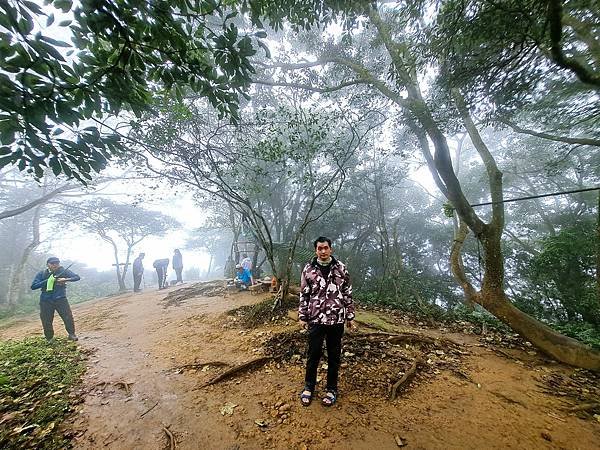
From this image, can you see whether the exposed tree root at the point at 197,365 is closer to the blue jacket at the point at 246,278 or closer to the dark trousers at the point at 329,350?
the dark trousers at the point at 329,350

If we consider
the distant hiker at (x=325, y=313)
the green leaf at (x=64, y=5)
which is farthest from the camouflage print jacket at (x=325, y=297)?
the green leaf at (x=64, y=5)

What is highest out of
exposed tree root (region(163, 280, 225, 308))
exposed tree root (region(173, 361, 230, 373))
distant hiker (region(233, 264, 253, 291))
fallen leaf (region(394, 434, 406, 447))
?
distant hiker (region(233, 264, 253, 291))

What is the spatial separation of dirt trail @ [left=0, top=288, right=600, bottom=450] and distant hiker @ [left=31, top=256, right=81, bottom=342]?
2.25m

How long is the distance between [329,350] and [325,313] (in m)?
0.51

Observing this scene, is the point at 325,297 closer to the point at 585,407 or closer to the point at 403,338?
the point at 403,338

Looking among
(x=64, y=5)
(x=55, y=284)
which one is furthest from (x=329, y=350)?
(x=55, y=284)

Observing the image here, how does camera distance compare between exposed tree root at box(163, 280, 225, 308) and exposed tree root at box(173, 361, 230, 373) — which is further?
exposed tree root at box(163, 280, 225, 308)

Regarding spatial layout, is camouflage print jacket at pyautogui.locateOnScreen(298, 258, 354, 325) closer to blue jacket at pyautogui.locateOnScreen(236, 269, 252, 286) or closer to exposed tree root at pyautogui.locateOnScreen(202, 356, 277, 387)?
exposed tree root at pyautogui.locateOnScreen(202, 356, 277, 387)

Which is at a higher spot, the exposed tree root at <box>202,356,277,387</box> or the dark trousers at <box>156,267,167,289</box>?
the dark trousers at <box>156,267,167,289</box>

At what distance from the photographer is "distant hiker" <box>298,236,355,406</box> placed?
3297mm

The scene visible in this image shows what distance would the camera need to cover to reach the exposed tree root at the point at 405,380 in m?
3.48

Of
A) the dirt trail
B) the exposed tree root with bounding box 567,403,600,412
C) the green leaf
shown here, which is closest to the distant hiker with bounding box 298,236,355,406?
the dirt trail

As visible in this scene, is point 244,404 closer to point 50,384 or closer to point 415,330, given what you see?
point 50,384

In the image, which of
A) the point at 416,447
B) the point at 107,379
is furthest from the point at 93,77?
the point at 416,447
